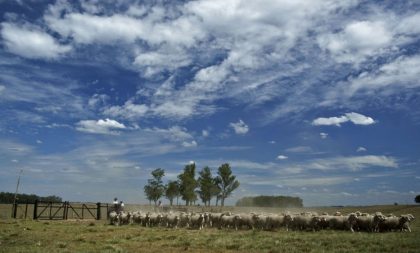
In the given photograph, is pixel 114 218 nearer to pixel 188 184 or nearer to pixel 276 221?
pixel 276 221

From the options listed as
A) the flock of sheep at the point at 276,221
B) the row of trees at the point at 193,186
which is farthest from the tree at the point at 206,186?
the flock of sheep at the point at 276,221

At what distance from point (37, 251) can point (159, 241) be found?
8.11 m

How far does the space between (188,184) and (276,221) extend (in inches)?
2163

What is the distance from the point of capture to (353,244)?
73.3 feet

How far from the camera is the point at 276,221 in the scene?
35719mm

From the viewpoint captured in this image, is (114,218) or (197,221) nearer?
(197,221)

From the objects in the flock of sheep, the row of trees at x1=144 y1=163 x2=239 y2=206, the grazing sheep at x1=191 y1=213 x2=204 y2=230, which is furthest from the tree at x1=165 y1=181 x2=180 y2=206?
the grazing sheep at x1=191 y1=213 x2=204 y2=230

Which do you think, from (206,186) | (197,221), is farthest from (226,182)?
(197,221)

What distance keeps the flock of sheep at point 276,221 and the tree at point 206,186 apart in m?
46.0

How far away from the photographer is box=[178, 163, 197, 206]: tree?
89688 mm

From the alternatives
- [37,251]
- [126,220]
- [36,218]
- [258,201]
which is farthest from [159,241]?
[258,201]

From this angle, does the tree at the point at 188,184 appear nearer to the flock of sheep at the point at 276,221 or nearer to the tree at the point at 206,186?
the tree at the point at 206,186

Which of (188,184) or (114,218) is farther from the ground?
(188,184)

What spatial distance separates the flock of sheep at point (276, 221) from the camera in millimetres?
31891
